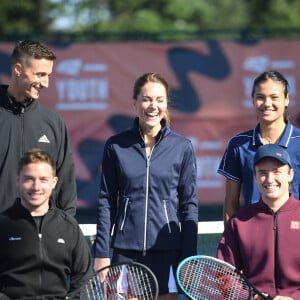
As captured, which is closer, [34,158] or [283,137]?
[34,158]

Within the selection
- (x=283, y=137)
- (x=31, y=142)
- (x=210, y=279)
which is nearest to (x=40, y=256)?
(x=31, y=142)

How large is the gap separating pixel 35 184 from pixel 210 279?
1.05 m

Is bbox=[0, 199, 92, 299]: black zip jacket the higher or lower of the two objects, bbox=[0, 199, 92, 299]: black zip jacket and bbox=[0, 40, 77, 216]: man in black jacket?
the lower

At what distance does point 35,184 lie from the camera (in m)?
5.38

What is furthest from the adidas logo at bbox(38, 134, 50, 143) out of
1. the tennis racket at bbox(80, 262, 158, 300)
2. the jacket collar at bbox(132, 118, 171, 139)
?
the tennis racket at bbox(80, 262, 158, 300)

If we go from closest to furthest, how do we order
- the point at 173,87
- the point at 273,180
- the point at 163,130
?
the point at 273,180, the point at 163,130, the point at 173,87

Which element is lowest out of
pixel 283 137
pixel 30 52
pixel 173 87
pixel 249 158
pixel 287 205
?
pixel 287 205

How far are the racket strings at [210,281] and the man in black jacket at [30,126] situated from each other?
88 centimetres

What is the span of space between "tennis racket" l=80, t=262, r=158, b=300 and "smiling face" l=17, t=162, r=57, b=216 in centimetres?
51

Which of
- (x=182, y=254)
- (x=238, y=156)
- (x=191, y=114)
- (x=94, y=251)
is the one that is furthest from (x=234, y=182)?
(x=191, y=114)

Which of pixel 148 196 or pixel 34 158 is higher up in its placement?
pixel 34 158

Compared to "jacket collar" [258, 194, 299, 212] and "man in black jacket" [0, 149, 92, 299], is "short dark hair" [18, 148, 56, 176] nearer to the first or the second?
"man in black jacket" [0, 149, 92, 299]

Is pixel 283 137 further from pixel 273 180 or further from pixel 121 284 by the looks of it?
pixel 121 284

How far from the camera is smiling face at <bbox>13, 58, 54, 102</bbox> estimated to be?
5.77 m
